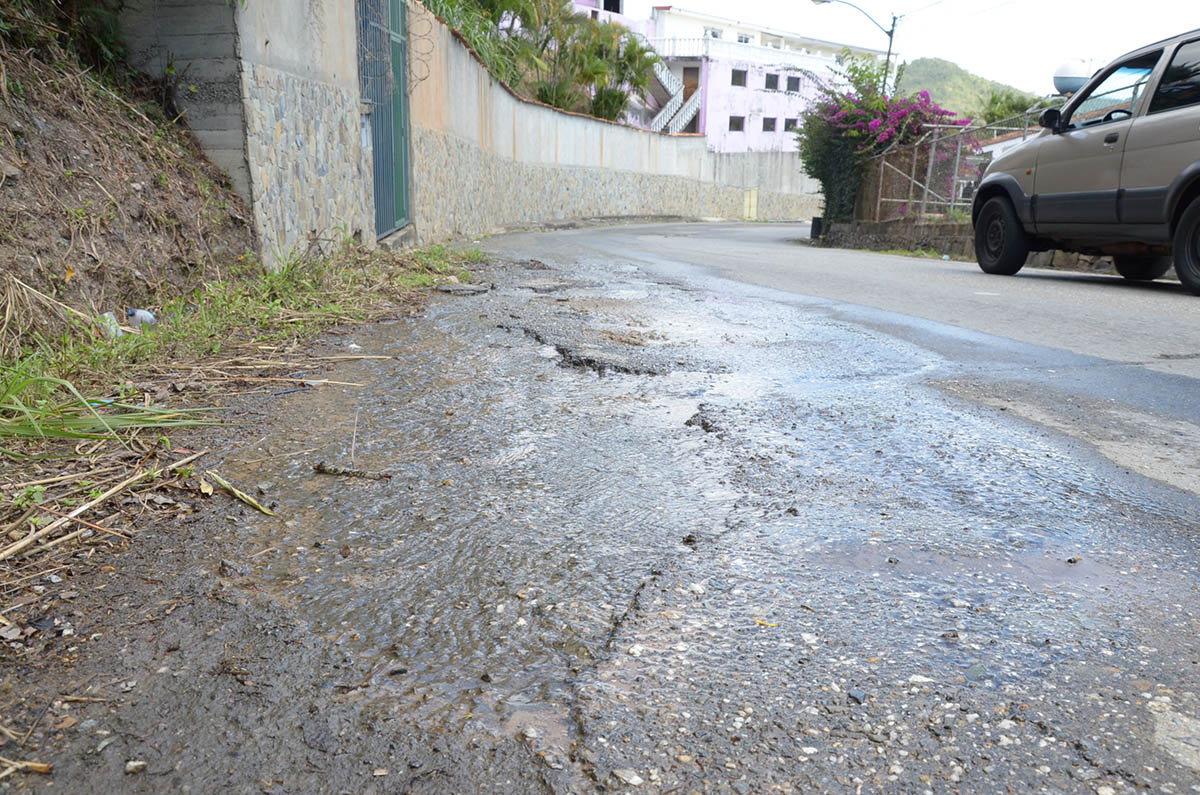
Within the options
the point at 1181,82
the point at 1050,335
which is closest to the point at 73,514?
the point at 1050,335

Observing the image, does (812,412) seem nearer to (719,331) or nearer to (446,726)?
(719,331)

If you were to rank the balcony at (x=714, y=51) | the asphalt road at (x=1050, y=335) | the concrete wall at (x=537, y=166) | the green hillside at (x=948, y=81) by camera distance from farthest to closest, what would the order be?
the green hillside at (x=948, y=81)
the balcony at (x=714, y=51)
the concrete wall at (x=537, y=166)
the asphalt road at (x=1050, y=335)

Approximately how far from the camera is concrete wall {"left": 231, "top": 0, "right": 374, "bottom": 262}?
5750mm

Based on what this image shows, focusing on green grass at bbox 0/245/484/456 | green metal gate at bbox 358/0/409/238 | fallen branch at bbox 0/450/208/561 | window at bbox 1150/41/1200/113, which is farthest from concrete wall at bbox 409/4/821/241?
fallen branch at bbox 0/450/208/561

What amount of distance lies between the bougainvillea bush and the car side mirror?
30.1ft

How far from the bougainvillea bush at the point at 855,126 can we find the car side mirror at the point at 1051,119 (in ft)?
30.1

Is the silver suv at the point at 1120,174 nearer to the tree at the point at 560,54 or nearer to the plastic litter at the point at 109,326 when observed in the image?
the plastic litter at the point at 109,326

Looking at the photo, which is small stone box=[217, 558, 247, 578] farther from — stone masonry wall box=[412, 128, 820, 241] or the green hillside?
the green hillside

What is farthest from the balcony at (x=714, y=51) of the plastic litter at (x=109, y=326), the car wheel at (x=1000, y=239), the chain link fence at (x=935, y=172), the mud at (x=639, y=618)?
the mud at (x=639, y=618)

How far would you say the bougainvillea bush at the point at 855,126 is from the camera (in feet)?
58.8

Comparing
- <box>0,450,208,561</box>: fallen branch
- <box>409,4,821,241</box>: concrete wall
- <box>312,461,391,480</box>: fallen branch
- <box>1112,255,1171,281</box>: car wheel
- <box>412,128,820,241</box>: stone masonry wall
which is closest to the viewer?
<box>0,450,208,561</box>: fallen branch

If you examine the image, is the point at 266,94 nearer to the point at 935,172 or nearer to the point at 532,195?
the point at 935,172

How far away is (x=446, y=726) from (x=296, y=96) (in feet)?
20.7

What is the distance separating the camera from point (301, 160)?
21.8ft
